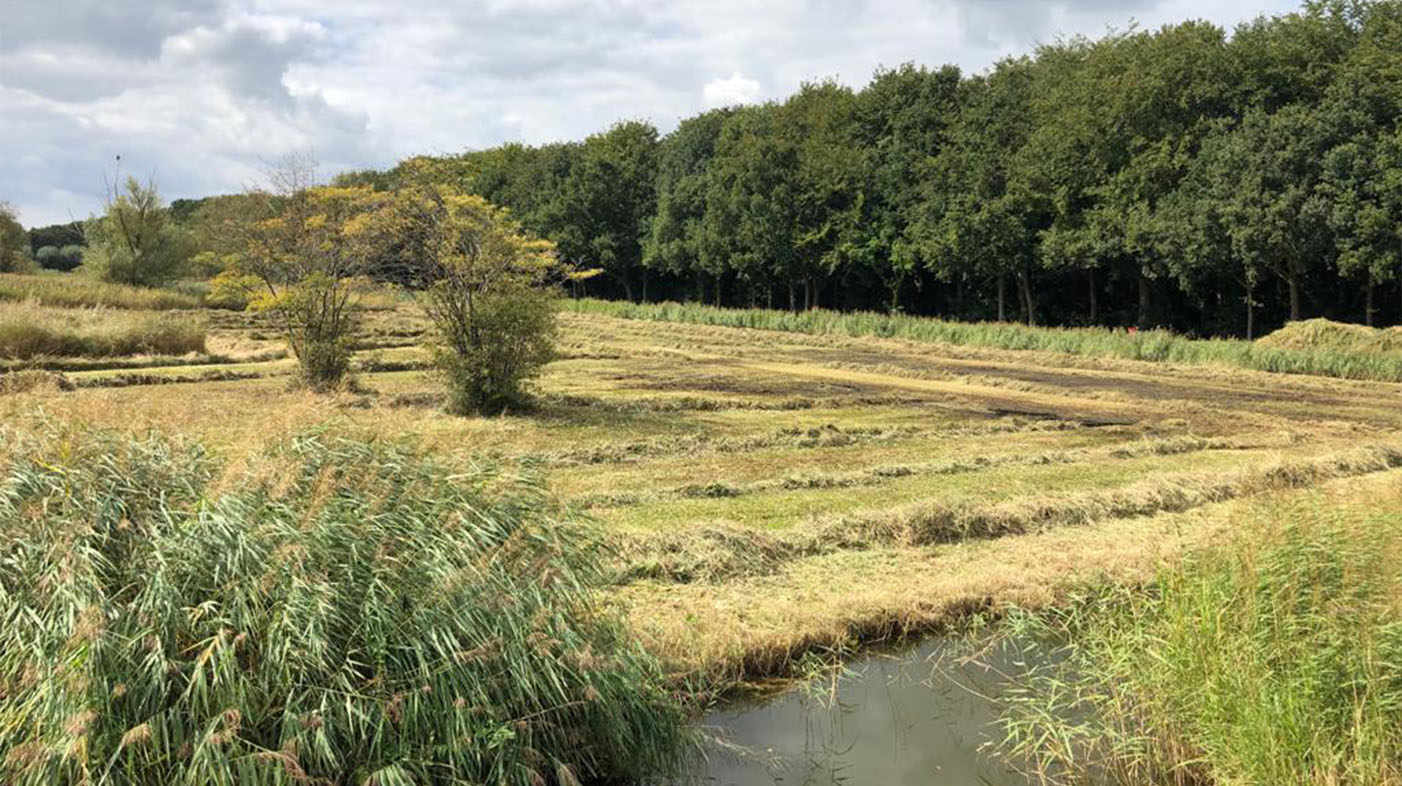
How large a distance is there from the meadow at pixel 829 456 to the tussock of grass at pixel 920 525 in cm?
3

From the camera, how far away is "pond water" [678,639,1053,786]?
17.5ft

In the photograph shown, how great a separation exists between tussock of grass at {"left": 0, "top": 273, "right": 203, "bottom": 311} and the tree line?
10080 millimetres

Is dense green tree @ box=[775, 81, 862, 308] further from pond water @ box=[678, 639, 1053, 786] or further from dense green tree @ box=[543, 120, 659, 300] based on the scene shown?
pond water @ box=[678, 639, 1053, 786]

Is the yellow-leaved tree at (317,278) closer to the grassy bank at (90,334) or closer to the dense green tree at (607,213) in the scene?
the grassy bank at (90,334)

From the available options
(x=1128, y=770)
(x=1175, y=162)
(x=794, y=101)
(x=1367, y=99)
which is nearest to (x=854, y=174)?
(x=794, y=101)

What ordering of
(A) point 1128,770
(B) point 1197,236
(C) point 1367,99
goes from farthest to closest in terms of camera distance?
(B) point 1197,236 → (C) point 1367,99 → (A) point 1128,770

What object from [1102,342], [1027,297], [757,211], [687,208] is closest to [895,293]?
[1027,297]

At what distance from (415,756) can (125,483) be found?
202 centimetres

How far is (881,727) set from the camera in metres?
5.91

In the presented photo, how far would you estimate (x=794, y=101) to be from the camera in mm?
61812

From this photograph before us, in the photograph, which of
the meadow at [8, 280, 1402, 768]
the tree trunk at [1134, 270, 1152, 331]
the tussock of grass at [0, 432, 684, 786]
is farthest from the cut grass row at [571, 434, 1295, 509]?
the tree trunk at [1134, 270, 1152, 331]

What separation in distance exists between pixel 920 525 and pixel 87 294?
43.9 meters

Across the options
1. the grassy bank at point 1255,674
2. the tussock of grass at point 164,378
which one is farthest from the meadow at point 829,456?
the grassy bank at point 1255,674

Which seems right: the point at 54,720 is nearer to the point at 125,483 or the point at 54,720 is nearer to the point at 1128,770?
the point at 125,483
